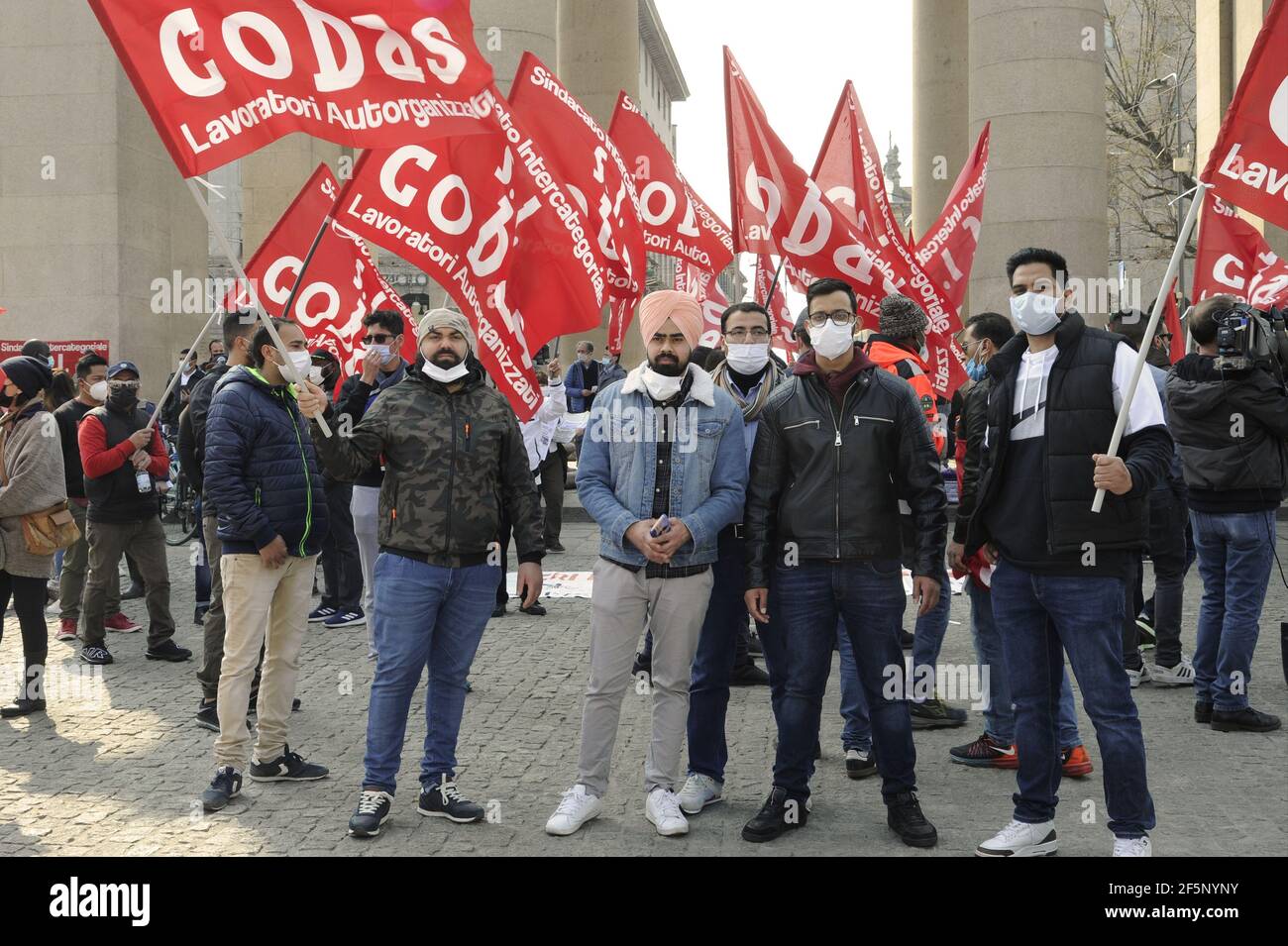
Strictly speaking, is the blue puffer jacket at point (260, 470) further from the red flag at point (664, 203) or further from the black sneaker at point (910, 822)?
the red flag at point (664, 203)

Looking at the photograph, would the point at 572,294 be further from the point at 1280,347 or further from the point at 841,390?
the point at 1280,347

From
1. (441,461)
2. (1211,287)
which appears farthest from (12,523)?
(1211,287)

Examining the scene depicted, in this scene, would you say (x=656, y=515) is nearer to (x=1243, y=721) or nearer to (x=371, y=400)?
(x=1243, y=721)

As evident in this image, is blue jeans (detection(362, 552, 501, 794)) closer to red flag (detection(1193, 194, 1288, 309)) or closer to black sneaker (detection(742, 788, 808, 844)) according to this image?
black sneaker (detection(742, 788, 808, 844))

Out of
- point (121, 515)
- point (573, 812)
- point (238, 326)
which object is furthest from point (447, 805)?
point (121, 515)

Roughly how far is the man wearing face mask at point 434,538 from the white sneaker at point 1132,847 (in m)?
2.63

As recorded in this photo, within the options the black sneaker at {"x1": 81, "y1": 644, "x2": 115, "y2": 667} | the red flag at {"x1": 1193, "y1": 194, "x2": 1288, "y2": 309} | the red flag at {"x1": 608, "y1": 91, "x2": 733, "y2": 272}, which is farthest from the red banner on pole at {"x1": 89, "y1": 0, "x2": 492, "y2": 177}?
the red flag at {"x1": 1193, "y1": 194, "x2": 1288, "y2": 309}

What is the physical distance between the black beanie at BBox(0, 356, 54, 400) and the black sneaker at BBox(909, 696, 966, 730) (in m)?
5.62

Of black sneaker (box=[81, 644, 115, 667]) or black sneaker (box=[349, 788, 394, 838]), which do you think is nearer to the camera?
black sneaker (box=[349, 788, 394, 838])

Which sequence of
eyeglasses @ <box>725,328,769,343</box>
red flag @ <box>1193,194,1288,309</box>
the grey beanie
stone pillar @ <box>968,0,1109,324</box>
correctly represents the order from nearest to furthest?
eyeglasses @ <box>725,328,769,343</box>
the grey beanie
red flag @ <box>1193,194,1288,309</box>
stone pillar @ <box>968,0,1109,324</box>

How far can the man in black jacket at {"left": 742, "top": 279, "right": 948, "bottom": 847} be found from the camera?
5.49 m

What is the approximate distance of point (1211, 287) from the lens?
10867mm

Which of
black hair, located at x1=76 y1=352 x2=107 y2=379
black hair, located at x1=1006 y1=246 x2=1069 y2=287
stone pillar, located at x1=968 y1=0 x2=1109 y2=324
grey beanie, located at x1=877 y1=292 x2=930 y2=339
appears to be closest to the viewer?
black hair, located at x1=1006 y1=246 x2=1069 y2=287

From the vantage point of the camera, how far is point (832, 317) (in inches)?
223
